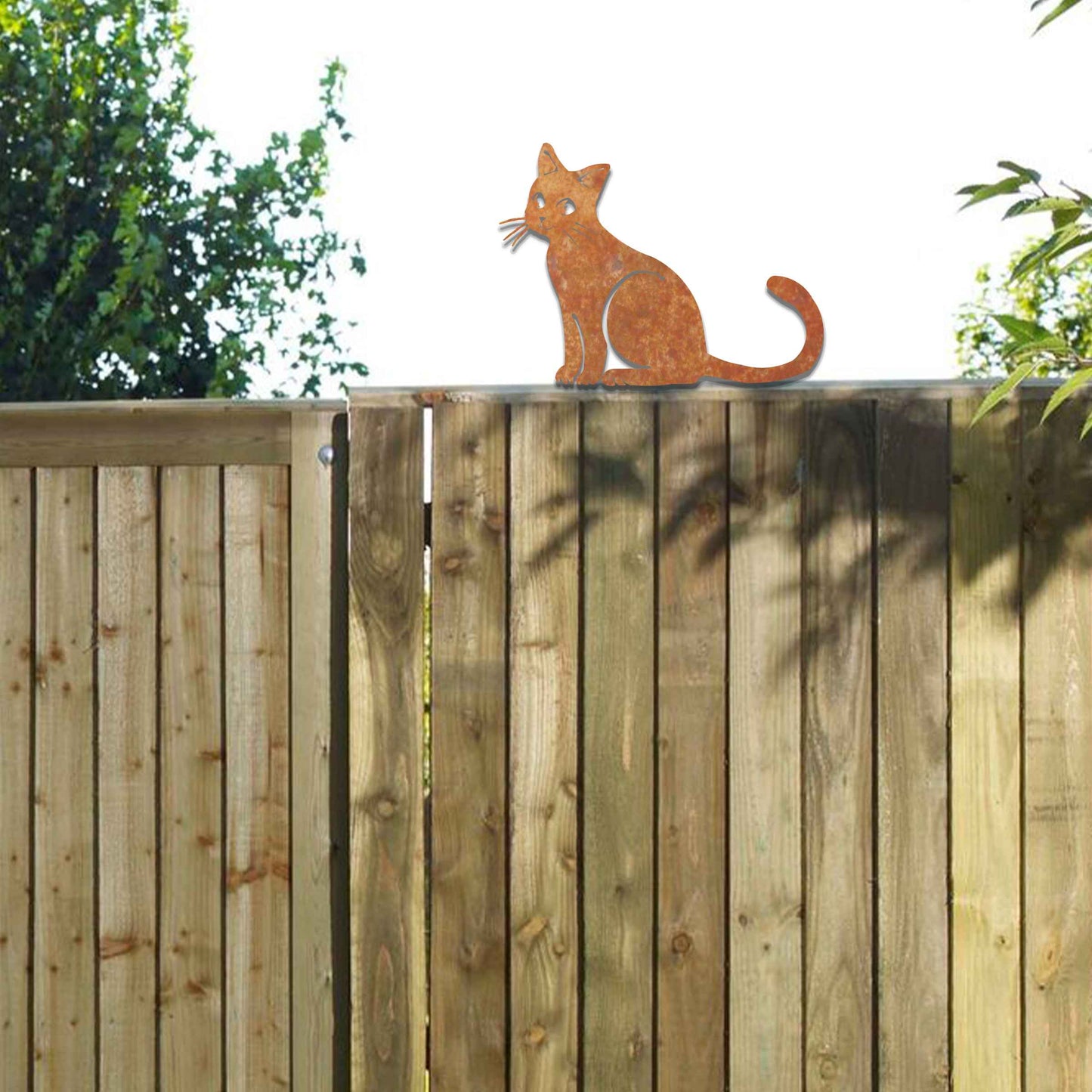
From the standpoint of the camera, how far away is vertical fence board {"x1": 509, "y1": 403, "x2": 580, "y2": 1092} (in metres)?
3.38

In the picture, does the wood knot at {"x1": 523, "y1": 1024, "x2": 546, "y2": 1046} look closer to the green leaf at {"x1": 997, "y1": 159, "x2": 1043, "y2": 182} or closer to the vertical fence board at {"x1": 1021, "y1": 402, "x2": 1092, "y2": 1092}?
the vertical fence board at {"x1": 1021, "y1": 402, "x2": 1092, "y2": 1092}

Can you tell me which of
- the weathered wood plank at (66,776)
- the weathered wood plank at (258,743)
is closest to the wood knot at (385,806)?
the weathered wood plank at (258,743)

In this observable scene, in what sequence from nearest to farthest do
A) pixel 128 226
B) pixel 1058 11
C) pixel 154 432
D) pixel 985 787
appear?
1. pixel 1058 11
2. pixel 985 787
3. pixel 154 432
4. pixel 128 226

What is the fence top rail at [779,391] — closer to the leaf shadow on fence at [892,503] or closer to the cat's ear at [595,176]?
Result: the leaf shadow on fence at [892,503]

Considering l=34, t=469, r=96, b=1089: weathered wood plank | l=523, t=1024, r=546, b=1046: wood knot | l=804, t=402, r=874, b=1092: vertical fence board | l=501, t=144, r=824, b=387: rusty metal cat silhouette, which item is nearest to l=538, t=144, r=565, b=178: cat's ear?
l=501, t=144, r=824, b=387: rusty metal cat silhouette

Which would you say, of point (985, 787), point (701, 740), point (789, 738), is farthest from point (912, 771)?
point (701, 740)

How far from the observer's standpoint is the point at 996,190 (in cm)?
278

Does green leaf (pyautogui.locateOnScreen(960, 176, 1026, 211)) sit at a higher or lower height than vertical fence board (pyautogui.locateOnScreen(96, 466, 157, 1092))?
higher

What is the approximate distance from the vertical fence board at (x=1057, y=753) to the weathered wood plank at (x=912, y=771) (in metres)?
0.17

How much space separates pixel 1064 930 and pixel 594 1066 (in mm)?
1002

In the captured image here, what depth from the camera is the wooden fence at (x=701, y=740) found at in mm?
3352

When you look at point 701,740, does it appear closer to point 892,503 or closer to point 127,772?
point 892,503

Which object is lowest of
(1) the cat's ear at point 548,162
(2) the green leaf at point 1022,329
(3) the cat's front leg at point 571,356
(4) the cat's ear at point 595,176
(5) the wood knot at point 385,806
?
(5) the wood knot at point 385,806

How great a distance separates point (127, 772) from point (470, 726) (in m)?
0.79
